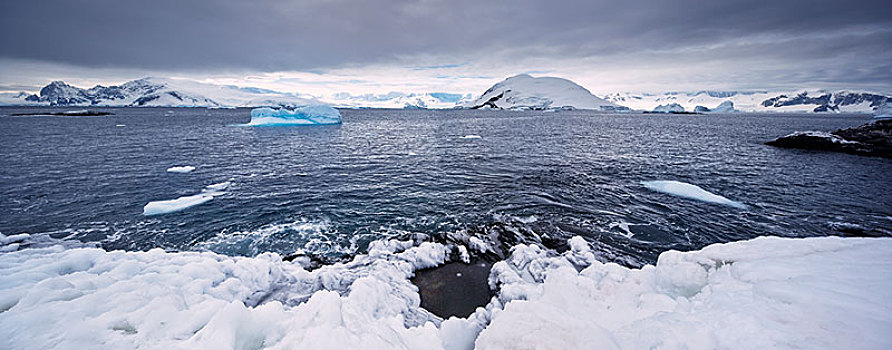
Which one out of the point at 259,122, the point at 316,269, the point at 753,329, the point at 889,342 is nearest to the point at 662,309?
the point at 753,329

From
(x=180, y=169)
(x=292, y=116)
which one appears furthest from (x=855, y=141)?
(x=292, y=116)

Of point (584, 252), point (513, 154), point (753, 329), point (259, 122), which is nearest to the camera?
point (753, 329)

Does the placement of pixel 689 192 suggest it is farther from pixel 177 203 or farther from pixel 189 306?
pixel 177 203

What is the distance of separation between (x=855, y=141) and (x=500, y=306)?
175 ft

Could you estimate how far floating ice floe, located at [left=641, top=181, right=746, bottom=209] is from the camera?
746 inches

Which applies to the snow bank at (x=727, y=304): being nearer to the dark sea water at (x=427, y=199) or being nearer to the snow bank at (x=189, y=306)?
the snow bank at (x=189, y=306)

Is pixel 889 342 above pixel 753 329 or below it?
above

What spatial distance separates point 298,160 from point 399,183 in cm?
1367

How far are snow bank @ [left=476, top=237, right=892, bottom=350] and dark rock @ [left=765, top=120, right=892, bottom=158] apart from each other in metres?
Answer: 45.6

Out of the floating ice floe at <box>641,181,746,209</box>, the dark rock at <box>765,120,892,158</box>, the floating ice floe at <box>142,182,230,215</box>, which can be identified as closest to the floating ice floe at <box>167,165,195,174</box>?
the floating ice floe at <box>142,182,230,215</box>

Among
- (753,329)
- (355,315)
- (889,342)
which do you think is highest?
(889,342)

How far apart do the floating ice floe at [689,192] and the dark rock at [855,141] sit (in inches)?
1311

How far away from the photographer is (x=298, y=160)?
31047mm

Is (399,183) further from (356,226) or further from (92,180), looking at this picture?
(92,180)
